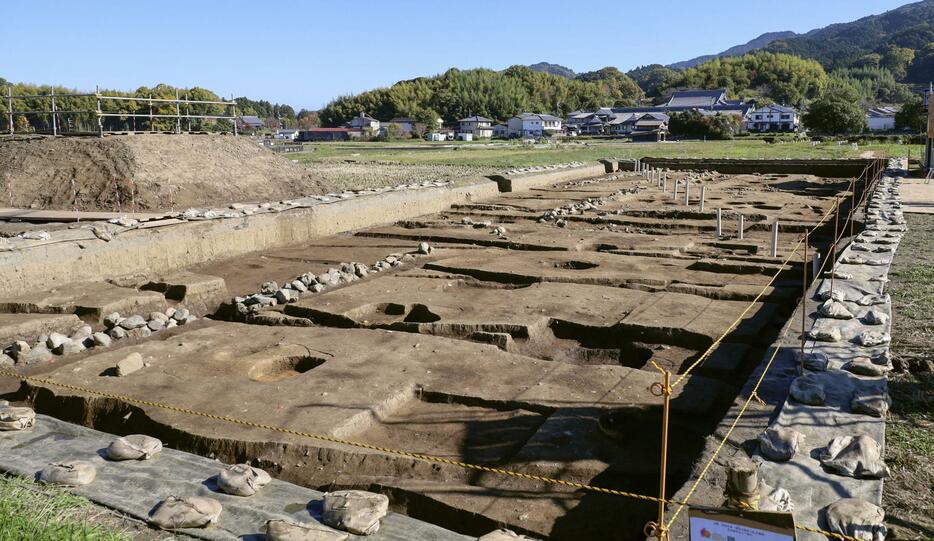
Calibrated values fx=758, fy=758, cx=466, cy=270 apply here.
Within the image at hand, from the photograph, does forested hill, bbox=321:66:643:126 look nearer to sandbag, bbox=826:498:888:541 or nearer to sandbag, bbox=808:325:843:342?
sandbag, bbox=808:325:843:342

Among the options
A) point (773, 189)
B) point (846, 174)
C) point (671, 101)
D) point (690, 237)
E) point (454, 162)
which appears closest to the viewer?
point (690, 237)

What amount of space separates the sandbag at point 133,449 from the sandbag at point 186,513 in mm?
648

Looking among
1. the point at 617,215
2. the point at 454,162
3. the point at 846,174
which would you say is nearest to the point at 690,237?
the point at 617,215

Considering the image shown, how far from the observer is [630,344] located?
709 cm

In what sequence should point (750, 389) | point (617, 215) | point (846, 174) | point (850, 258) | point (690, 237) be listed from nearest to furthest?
1. point (750, 389)
2. point (850, 258)
3. point (690, 237)
4. point (617, 215)
5. point (846, 174)

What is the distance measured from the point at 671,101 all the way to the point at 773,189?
3718 inches

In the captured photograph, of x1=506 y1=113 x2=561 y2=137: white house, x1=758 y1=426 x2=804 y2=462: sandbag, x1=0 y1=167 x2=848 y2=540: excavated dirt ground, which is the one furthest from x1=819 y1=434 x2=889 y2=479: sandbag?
x1=506 y1=113 x2=561 y2=137: white house

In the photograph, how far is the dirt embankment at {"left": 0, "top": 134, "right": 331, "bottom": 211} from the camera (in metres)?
17.1

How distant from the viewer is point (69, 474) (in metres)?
3.82

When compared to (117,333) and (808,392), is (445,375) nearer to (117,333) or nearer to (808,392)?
(808,392)

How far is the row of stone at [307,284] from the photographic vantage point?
8617mm

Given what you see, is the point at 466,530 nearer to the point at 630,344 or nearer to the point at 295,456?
the point at 295,456

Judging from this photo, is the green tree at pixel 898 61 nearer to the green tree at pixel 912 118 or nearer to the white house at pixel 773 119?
the white house at pixel 773 119

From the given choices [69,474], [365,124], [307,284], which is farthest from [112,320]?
[365,124]
